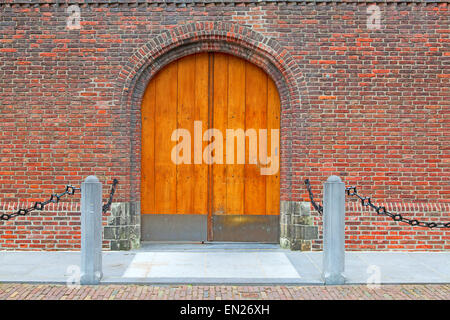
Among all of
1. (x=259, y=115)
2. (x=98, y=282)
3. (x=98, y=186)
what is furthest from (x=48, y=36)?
(x=98, y=282)

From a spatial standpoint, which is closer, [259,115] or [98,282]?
[98,282]

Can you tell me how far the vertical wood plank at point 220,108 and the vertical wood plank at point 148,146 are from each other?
3.72ft

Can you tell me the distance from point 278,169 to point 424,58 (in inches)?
127

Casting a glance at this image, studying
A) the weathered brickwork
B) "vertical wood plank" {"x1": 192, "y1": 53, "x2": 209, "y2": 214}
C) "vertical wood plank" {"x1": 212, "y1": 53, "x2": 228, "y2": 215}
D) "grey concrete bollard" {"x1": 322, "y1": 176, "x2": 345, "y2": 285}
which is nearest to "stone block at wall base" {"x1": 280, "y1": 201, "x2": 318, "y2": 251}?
the weathered brickwork

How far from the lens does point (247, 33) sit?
762 centimetres

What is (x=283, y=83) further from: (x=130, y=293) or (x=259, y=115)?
(x=130, y=293)

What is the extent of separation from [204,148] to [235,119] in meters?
0.78

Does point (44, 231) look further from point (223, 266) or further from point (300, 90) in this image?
point (300, 90)

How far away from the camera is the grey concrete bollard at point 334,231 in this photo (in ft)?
18.7

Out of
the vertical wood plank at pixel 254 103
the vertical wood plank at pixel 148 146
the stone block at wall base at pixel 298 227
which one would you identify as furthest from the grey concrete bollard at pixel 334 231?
the vertical wood plank at pixel 148 146

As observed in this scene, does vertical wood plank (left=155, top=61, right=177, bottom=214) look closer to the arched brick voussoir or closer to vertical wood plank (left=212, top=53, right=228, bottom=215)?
the arched brick voussoir

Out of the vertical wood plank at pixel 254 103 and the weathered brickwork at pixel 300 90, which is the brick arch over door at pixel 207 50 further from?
the vertical wood plank at pixel 254 103

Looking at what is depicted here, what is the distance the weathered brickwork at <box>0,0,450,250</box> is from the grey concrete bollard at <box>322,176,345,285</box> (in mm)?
1852

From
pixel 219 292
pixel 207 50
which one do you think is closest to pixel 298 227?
pixel 219 292
